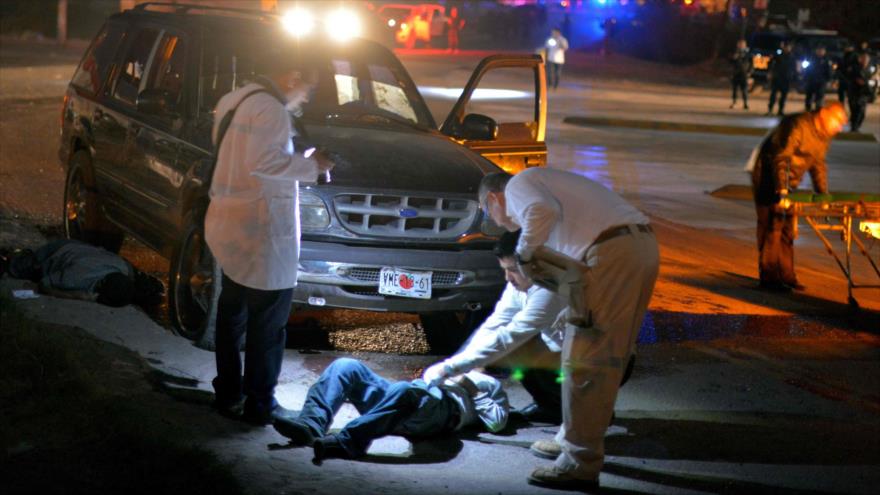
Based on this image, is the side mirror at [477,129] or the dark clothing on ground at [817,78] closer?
the side mirror at [477,129]

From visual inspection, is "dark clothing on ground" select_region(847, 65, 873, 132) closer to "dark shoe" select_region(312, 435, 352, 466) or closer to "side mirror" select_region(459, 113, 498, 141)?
"side mirror" select_region(459, 113, 498, 141)

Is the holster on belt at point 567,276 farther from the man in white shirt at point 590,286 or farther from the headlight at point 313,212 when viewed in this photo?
the headlight at point 313,212

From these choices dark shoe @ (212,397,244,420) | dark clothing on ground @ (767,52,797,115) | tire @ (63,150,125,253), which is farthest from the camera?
dark clothing on ground @ (767,52,797,115)

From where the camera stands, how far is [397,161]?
798 centimetres

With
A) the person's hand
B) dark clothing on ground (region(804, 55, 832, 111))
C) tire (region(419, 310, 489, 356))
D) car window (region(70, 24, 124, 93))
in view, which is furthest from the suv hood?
dark clothing on ground (region(804, 55, 832, 111))

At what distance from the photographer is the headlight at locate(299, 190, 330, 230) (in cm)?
757

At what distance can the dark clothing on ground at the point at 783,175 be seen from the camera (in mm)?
10789

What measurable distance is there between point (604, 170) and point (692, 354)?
10700 mm

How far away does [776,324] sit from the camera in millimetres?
9578

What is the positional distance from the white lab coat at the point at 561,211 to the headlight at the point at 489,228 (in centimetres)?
210

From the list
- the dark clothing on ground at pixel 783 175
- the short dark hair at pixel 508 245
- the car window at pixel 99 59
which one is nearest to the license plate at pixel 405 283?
the short dark hair at pixel 508 245

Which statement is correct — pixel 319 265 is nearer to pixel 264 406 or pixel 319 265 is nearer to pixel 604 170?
pixel 264 406

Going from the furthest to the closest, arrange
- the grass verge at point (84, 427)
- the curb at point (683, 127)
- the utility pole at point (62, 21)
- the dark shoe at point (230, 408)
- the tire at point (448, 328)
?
the utility pole at point (62, 21)
the curb at point (683, 127)
the tire at point (448, 328)
the dark shoe at point (230, 408)
the grass verge at point (84, 427)

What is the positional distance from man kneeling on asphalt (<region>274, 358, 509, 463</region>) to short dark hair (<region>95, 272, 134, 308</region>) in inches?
102
